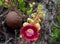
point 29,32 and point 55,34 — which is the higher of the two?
point 29,32

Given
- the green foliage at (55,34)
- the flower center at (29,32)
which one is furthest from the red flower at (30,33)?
the green foliage at (55,34)

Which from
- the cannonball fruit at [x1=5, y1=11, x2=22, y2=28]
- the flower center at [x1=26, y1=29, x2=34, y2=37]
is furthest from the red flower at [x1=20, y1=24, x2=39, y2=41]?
the cannonball fruit at [x1=5, y1=11, x2=22, y2=28]

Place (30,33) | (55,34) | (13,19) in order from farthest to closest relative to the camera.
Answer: (55,34), (13,19), (30,33)

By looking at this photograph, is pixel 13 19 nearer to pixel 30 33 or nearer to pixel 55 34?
pixel 55 34

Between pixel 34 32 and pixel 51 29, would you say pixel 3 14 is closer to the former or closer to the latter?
pixel 51 29

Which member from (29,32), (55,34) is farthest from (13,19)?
(29,32)

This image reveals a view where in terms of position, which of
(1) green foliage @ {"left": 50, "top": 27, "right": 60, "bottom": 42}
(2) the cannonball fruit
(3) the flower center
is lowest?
(1) green foliage @ {"left": 50, "top": 27, "right": 60, "bottom": 42}

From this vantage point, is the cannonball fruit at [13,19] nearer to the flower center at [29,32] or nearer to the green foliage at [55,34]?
the green foliage at [55,34]

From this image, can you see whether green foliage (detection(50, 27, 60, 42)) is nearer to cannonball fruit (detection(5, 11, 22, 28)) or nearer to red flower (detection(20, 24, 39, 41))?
cannonball fruit (detection(5, 11, 22, 28))
